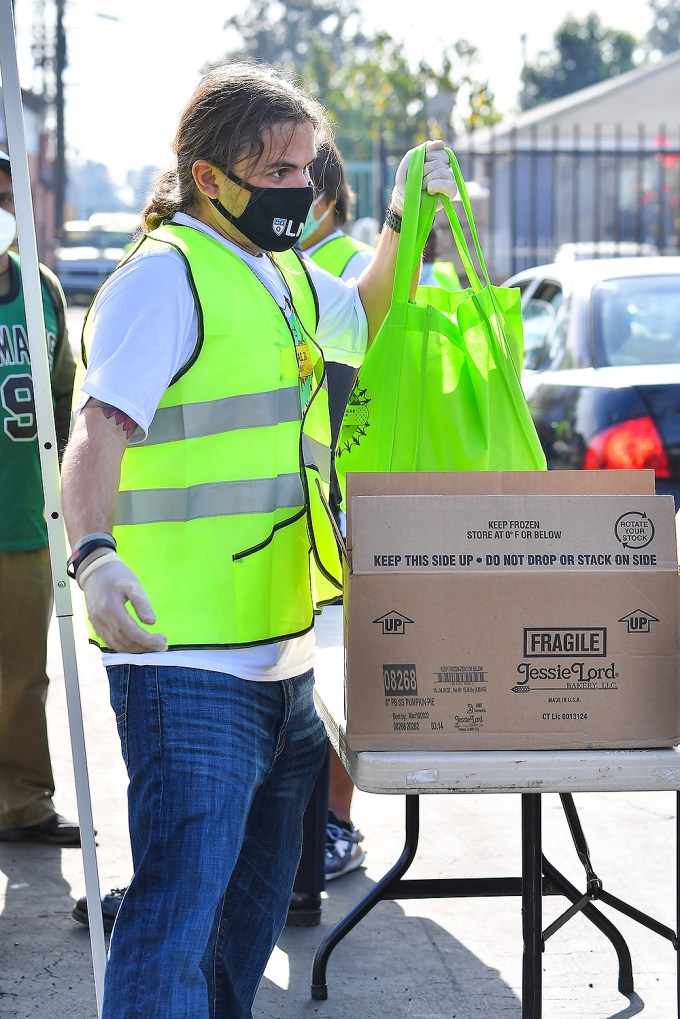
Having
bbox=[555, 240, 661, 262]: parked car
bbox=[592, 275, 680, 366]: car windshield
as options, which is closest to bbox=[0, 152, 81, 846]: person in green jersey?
bbox=[592, 275, 680, 366]: car windshield

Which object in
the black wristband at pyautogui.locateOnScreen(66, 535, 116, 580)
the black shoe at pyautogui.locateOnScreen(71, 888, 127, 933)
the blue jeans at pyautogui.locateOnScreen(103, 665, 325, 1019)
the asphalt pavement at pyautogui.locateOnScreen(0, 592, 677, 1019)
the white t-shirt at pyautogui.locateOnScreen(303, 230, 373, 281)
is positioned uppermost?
the white t-shirt at pyautogui.locateOnScreen(303, 230, 373, 281)

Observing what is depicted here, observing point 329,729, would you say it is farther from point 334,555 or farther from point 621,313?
point 621,313

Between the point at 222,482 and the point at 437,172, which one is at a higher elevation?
the point at 437,172

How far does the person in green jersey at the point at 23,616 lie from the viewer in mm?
3857

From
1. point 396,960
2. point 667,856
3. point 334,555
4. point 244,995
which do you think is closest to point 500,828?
point 667,856

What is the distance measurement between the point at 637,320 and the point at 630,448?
1.02 metres

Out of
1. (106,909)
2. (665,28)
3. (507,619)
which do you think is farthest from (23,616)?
(665,28)

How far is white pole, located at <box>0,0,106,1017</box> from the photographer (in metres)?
2.38

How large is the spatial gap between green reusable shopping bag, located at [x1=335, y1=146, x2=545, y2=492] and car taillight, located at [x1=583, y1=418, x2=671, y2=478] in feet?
6.91

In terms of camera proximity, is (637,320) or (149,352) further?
(637,320)

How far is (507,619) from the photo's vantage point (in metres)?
2.08

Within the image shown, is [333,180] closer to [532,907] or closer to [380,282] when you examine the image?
[380,282]

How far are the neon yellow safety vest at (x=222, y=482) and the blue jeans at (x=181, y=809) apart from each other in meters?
0.11

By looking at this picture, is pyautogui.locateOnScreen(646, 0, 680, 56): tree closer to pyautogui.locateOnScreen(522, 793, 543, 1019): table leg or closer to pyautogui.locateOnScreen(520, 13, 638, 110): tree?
pyautogui.locateOnScreen(520, 13, 638, 110): tree
